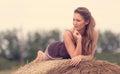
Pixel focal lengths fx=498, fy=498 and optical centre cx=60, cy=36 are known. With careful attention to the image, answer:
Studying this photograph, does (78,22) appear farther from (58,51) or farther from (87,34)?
(58,51)

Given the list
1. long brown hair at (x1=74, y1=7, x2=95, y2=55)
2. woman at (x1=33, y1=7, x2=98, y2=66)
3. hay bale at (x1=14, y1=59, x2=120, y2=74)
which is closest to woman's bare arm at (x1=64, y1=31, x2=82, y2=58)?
woman at (x1=33, y1=7, x2=98, y2=66)

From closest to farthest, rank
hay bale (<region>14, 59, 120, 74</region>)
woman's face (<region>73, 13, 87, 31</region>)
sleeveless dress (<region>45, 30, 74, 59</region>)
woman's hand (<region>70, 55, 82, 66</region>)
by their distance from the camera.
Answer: woman's hand (<region>70, 55, 82, 66</region>), woman's face (<region>73, 13, 87, 31</region>), hay bale (<region>14, 59, 120, 74</region>), sleeveless dress (<region>45, 30, 74, 59</region>)

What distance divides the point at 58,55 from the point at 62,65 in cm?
31

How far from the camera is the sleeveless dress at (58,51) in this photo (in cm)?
876

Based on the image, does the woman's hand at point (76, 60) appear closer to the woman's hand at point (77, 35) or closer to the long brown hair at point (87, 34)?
the long brown hair at point (87, 34)

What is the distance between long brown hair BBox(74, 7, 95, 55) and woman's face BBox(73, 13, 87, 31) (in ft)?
0.18

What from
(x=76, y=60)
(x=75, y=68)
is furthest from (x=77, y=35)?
(x=75, y=68)

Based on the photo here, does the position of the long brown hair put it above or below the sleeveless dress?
above

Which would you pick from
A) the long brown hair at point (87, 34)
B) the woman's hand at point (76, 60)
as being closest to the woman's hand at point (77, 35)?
the long brown hair at point (87, 34)

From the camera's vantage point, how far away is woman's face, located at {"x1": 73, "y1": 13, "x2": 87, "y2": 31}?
843 cm

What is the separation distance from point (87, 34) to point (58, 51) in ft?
2.14

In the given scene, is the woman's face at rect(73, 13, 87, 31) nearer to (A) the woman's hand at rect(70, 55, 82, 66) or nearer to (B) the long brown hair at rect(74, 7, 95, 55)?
(B) the long brown hair at rect(74, 7, 95, 55)

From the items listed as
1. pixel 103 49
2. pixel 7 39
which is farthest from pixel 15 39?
pixel 103 49

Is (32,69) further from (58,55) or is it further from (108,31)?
(108,31)
